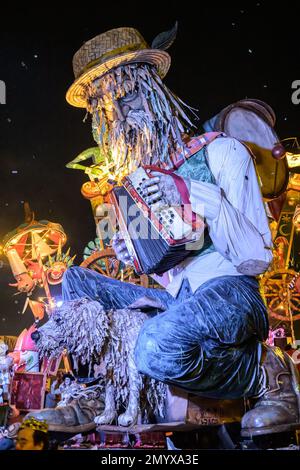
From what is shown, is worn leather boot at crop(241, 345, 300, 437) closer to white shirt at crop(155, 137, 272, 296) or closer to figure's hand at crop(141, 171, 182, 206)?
white shirt at crop(155, 137, 272, 296)

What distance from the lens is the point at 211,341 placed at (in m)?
1.38

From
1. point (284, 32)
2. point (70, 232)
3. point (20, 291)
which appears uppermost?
point (284, 32)

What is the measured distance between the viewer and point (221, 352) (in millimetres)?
1401

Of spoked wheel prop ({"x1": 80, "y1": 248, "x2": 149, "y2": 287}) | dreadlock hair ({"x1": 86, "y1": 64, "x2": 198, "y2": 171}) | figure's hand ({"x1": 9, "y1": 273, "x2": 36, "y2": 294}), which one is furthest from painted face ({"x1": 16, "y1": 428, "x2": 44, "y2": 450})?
figure's hand ({"x1": 9, "y1": 273, "x2": 36, "y2": 294})

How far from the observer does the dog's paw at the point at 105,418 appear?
5.01ft

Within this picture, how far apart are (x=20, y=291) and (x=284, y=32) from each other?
332 cm

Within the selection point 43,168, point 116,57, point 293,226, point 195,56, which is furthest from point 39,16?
point 293,226

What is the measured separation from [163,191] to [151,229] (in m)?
0.14

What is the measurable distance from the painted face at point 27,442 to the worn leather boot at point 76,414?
0.37m

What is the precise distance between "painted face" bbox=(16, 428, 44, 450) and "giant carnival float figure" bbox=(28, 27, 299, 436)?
37cm

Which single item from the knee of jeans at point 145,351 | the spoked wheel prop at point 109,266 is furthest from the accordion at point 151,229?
the spoked wheel prop at point 109,266

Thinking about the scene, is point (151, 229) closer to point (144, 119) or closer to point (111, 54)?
point (144, 119)

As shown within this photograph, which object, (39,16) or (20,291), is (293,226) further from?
(39,16)

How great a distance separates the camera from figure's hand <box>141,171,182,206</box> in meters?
1.45
